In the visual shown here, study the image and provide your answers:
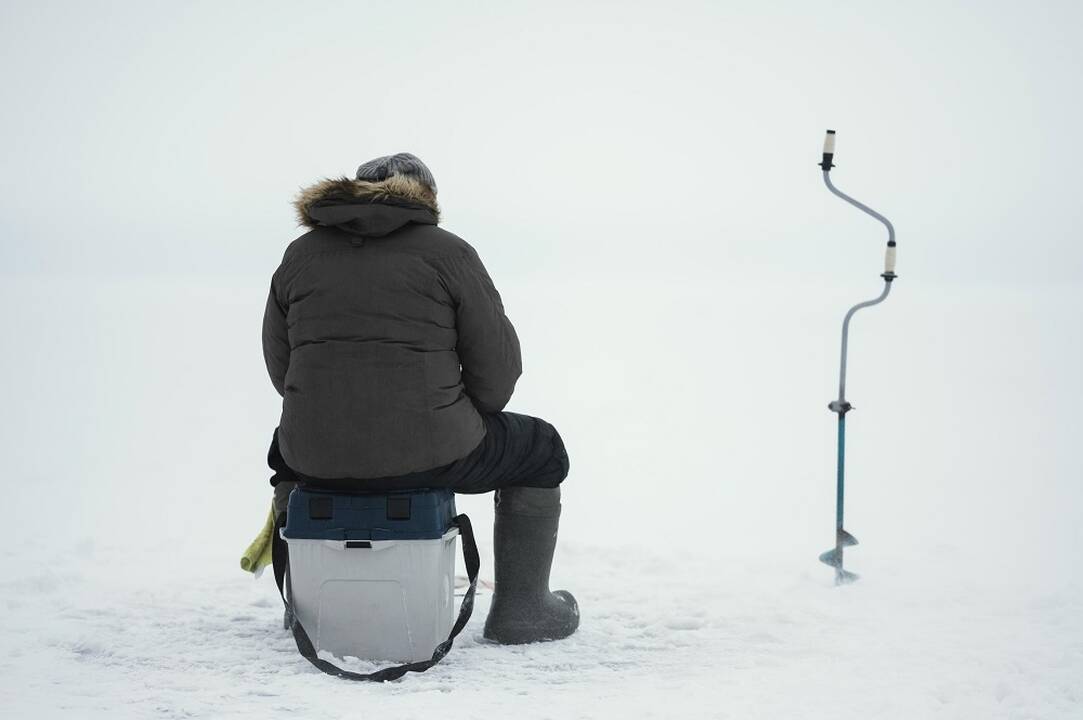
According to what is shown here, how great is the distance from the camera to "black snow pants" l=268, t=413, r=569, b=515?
3123 mm

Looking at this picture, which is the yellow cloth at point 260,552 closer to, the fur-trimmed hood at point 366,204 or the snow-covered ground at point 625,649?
the snow-covered ground at point 625,649

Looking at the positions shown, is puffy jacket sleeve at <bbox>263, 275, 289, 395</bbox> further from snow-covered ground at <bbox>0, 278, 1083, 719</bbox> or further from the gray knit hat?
snow-covered ground at <bbox>0, 278, 1083, 719</bbox>

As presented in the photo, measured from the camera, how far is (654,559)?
4363 mm

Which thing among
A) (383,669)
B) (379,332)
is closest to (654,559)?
(383,669)

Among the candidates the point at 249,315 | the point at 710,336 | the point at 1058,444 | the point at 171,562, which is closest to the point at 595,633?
the point at 171,562

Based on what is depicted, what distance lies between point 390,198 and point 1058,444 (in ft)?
20.0

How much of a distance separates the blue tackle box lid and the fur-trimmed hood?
0.73 m

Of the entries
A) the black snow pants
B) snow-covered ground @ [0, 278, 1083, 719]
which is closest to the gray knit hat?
the black snow pants

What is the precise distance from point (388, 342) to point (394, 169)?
1.78 ft

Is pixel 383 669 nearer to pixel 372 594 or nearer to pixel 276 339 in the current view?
pixel 372 594

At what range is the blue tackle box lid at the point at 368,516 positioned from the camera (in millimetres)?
3072

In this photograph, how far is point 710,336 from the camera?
1716 centimetres

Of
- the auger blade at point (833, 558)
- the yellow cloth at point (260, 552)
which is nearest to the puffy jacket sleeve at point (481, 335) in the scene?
the yellow cloth at point (260, 552)

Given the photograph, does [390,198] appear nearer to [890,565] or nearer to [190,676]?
[190,676]
